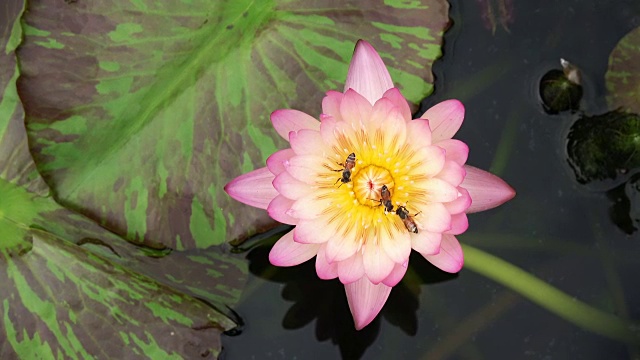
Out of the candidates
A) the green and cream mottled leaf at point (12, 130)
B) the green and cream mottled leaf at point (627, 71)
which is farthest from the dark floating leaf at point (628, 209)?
the green and cream mottled leaf at point (12, 130)

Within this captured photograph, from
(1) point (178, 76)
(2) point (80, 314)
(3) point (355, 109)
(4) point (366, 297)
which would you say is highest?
(3) point (355, 109)

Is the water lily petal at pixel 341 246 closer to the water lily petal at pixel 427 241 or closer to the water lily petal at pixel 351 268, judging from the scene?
the water lily petal at pixel 351 268

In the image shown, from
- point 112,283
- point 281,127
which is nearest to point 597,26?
point 281,127

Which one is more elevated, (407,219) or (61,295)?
(407,219)

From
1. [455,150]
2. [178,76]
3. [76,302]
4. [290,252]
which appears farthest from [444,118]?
[76,302]

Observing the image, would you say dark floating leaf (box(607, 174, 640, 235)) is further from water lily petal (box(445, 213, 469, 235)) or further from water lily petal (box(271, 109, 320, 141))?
water lily petal (box(271, 109, 320, 141))

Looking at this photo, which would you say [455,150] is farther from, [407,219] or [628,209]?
[628,209]

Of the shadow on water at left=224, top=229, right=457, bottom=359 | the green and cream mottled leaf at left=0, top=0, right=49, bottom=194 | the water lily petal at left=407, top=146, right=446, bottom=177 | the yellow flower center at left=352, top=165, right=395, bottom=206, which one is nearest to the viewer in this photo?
the water lily petal at left=407, top=146, right=446, bottom=177

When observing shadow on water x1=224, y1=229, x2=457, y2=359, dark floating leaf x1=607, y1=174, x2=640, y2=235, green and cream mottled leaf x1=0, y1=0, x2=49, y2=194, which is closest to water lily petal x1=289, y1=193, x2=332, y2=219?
shadow on water x1=224, y1=229, x2=457, y2=359
